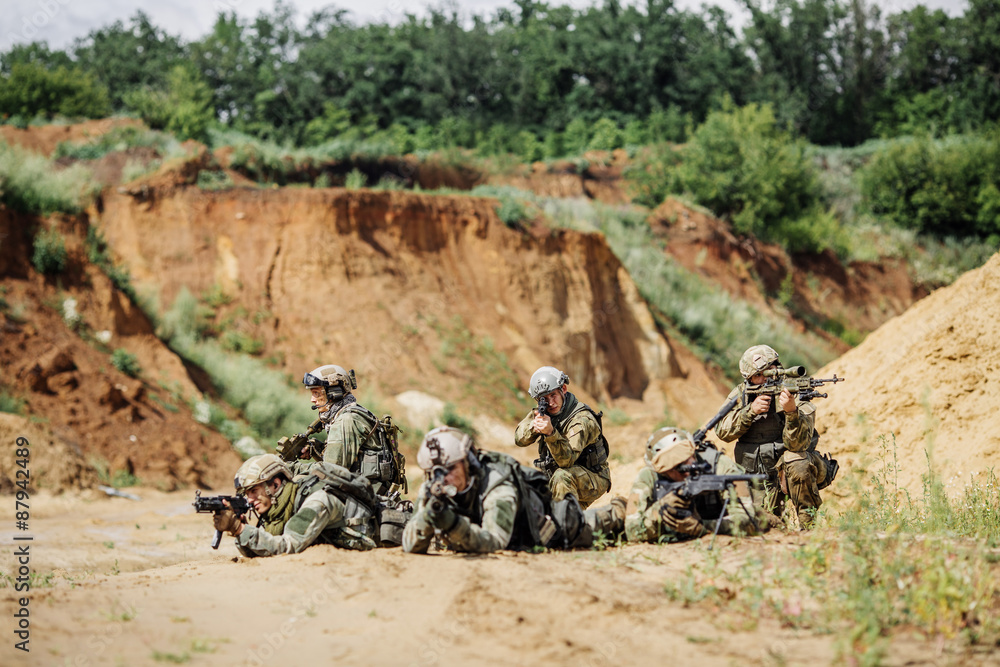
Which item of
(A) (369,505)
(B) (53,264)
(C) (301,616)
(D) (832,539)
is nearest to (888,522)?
(D) (832,539)

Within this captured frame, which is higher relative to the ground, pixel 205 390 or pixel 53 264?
pixel 53 264

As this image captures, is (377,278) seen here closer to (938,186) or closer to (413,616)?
(413,616)

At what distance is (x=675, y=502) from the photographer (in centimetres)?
620

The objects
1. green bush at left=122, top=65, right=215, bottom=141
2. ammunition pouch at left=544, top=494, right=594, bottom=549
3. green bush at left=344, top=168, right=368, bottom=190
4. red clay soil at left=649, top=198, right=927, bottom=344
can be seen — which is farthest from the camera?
red clay soil at left=649, top=198, right=927, bottom=344

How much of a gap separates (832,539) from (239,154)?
63.9 ft

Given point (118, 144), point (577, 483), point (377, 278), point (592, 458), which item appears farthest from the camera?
point (118, 144)

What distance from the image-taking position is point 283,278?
20609 millimetres

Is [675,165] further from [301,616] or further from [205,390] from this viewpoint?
[301,616]

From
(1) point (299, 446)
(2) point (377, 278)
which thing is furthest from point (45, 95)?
(1) point (299, 446)

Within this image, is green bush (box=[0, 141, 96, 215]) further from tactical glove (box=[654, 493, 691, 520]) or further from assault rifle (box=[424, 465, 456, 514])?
tactical glove (box=[654, 493, 691, 520])

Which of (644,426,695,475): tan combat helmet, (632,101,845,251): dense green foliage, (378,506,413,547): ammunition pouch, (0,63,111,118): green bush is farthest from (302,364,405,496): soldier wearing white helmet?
(632,101,845,251): dense green foliage

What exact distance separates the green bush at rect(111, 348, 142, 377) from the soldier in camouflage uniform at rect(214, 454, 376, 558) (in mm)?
10621

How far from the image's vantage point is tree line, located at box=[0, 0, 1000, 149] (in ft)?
127

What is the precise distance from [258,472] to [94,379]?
10215 millimetres
